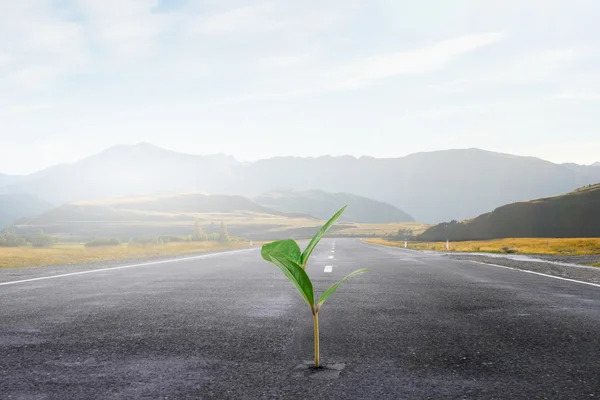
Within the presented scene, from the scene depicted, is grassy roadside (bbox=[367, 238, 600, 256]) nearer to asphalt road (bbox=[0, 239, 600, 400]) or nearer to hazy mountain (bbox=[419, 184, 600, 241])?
asphalt road (bbox=[0, 239, 600, 400])

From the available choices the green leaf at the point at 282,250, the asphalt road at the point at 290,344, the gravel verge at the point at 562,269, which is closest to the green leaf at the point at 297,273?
the green leaf at the point at 282,250

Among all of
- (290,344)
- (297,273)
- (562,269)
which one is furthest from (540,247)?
(297,273)

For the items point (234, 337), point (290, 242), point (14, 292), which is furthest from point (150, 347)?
point (14, 292)

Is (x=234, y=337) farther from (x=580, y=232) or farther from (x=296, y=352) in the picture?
(x=580, y=232)

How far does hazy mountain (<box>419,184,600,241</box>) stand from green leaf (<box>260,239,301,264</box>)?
338 ft

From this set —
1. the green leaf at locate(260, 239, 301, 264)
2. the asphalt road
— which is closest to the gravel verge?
the asphalt road

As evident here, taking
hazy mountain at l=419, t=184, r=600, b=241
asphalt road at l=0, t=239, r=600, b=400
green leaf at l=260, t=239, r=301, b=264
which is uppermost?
hazy mountain at l=419, t=184, r=600, b=241

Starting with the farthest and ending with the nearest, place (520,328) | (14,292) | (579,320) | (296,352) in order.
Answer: (14,292) < (579,320) < (520,328) < (296,352)

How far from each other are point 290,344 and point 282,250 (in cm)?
204

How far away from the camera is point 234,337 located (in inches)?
202

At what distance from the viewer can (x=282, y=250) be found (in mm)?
2992

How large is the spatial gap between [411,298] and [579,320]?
262cm

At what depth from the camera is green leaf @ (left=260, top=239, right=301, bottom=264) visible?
116 inches

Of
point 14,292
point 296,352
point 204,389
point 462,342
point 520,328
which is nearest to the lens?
point 204,389
